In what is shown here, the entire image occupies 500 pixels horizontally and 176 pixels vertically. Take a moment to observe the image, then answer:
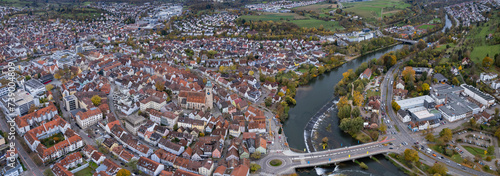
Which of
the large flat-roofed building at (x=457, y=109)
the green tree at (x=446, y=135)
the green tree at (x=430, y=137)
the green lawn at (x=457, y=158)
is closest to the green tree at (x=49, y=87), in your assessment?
the green tree at (x=430, y=137)

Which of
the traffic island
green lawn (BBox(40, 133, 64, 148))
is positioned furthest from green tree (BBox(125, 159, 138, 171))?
the traffic island

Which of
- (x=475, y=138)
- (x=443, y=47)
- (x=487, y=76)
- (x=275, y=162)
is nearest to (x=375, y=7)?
(x=443, y=47)

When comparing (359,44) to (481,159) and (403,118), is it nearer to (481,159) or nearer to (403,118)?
(403,118)

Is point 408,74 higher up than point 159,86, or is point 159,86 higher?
point 159,86

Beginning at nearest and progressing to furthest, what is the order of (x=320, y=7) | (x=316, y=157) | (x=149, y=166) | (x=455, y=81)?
(x=149, y=166), (x=316, y=157), (x=455, y=81), (x=320, y=7)

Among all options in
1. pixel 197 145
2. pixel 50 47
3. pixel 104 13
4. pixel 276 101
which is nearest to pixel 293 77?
pixel 276 101

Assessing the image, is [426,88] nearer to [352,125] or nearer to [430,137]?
[430,137]
